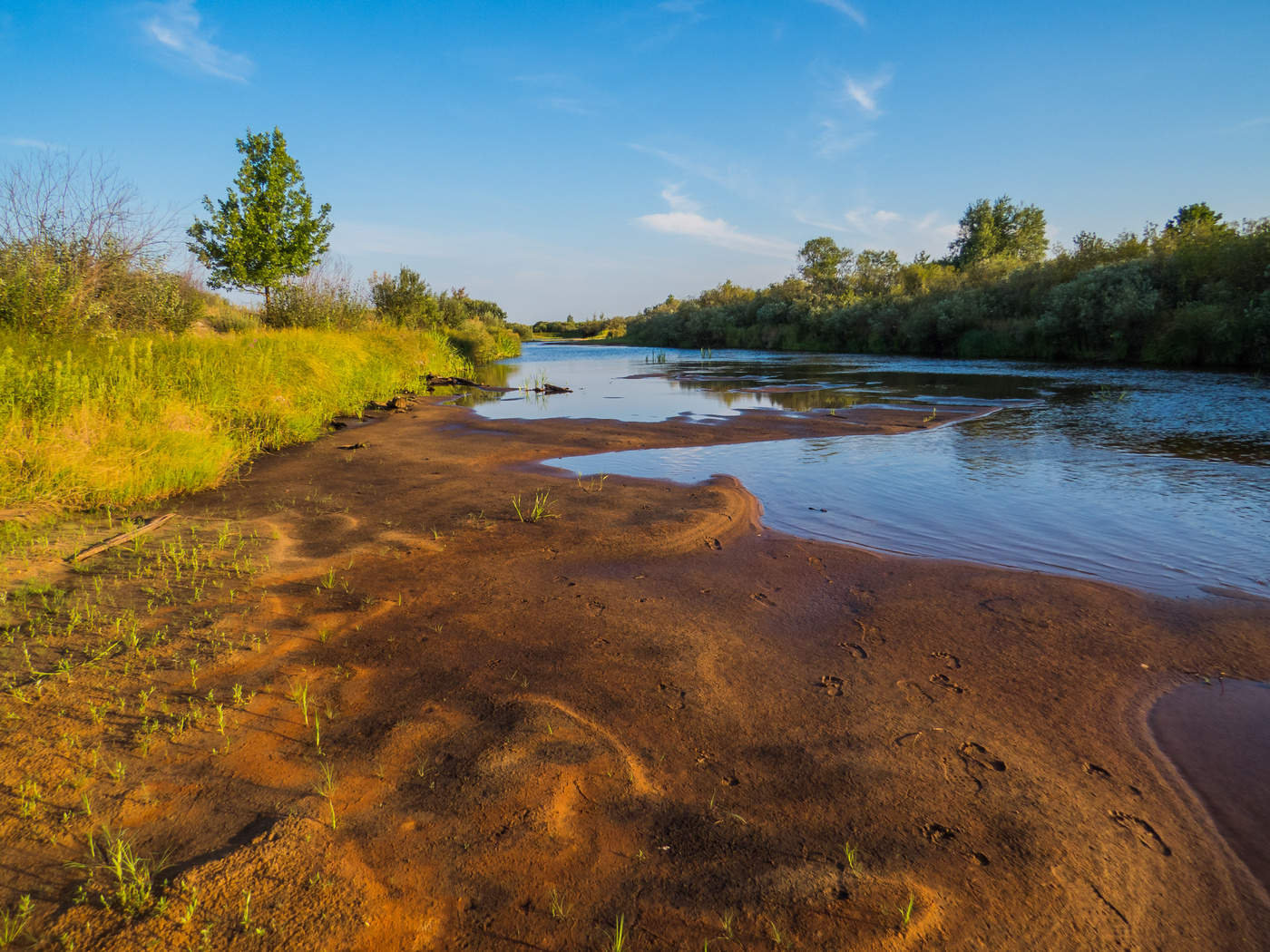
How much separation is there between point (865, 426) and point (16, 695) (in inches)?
549

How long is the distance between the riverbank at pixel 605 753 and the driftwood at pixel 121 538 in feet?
0.45

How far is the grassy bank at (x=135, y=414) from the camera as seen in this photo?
655 cm

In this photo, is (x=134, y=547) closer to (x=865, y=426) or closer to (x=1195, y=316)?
(x=865, y=426)

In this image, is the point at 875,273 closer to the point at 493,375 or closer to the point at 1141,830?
the point at 493,375

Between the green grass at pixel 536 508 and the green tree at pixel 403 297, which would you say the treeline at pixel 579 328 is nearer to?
the green tree at pixel 403 297

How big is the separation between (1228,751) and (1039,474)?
7132mm

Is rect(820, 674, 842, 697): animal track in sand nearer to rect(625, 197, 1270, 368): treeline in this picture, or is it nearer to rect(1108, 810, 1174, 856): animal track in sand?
rect(1108, 810, 1174, 856): animal track in sand

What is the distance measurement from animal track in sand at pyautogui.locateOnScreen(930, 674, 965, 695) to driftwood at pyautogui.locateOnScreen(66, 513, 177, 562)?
21.4 ft

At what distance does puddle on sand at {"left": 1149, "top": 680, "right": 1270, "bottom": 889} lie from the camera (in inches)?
108

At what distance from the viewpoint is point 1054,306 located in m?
30.8

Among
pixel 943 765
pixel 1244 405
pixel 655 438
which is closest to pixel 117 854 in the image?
pixel 943 765

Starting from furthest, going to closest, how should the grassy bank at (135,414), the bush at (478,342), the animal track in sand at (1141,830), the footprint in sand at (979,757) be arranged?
the bush at (478,342) < the grassy bank at (135,414) < the footprint in sand at (979,757) < the animal track in sand at (1141,830)

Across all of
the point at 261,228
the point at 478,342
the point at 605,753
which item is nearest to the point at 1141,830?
the point at 605,753

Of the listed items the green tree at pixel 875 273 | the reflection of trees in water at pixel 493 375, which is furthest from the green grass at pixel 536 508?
the green tree at pixel 875 273
